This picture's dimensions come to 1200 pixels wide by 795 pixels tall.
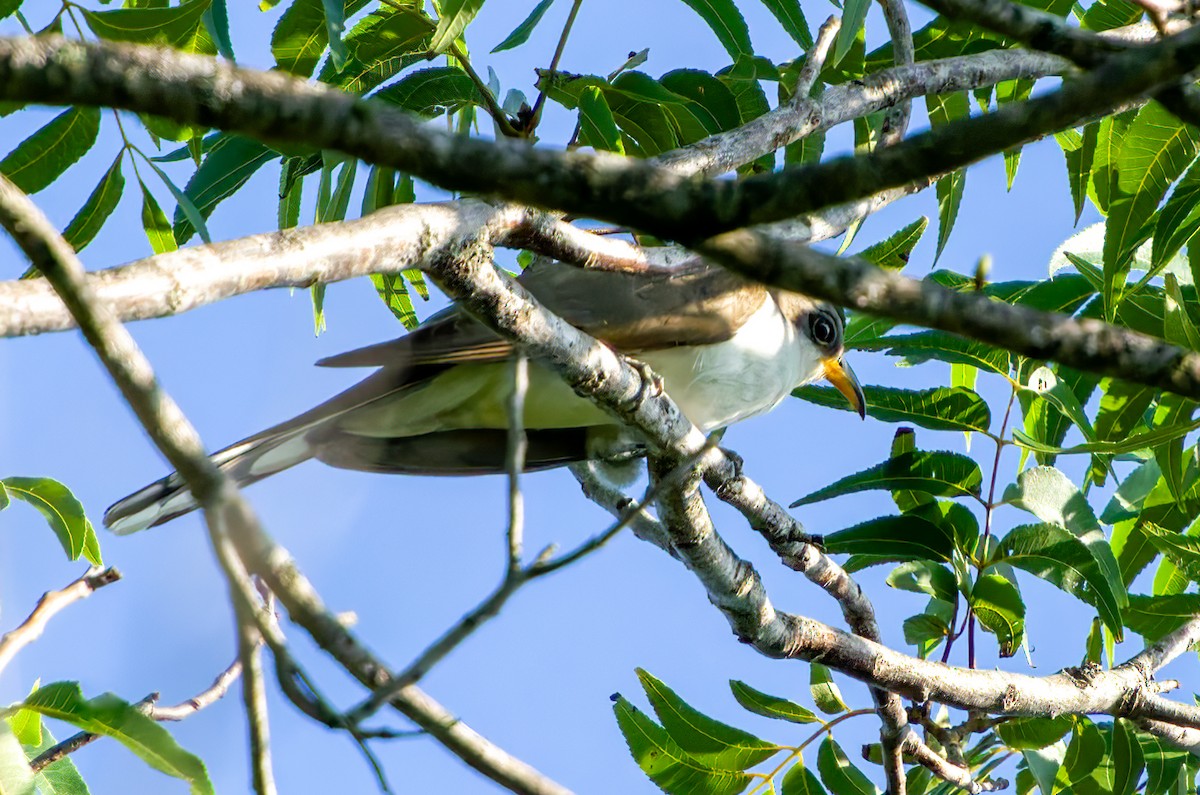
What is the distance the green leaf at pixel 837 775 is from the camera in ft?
12.8

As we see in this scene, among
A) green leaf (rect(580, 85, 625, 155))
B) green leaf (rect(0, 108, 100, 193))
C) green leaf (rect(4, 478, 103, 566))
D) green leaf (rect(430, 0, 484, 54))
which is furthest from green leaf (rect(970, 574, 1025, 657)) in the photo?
green leaf (rect(0, 108, 100, 193))

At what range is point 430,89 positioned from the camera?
3.64 metres

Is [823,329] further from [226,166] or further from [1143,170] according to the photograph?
[226,166]

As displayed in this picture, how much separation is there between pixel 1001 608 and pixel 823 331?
1.88 meters

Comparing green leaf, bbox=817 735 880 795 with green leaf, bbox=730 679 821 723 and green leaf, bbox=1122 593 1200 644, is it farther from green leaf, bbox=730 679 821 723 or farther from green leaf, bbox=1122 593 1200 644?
green leaf, bbox=1122 593 1200 644

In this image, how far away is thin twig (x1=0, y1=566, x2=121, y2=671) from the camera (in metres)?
3.05

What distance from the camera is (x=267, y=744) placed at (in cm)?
173

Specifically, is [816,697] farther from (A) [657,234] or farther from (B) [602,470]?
(A) [657,234]

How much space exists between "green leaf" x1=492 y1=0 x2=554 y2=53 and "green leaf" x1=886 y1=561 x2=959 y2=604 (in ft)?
6.83

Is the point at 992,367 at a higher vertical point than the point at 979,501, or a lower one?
higher

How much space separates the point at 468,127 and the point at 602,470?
1472 millimetres

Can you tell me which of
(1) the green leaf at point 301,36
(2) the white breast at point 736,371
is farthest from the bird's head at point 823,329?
(1) the green leaf at point 301,36

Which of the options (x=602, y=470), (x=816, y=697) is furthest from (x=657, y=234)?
(x=602, y=470)

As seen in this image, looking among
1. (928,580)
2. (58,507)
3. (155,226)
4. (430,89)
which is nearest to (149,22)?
(155,226)
